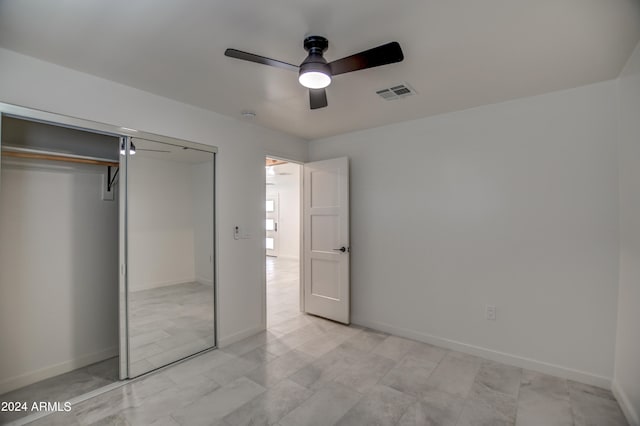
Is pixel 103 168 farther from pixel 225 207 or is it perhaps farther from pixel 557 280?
pixel 557 280

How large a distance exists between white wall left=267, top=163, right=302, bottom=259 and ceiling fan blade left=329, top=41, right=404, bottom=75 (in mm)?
7074

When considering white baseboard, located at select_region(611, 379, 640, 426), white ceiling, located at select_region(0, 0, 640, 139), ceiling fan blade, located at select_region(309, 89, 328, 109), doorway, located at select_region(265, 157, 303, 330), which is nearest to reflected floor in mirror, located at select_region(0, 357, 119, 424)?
white ceiling, located at select_region(0, 0, 640, 139)

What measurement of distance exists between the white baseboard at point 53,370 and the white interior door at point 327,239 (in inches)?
93.4

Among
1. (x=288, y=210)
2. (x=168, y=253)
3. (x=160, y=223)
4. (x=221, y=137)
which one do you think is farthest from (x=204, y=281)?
(x=288, y=210)

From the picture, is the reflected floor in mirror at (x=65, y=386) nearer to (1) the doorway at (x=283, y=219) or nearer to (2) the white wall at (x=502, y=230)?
(2) the white wall at (x=502, y=230)

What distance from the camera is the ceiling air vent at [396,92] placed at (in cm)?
251

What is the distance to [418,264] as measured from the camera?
339 centimetres

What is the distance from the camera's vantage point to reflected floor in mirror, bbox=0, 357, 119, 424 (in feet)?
7.43

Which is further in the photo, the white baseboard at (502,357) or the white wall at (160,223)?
the white wall at (160,223)

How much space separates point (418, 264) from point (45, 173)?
12.5 ft

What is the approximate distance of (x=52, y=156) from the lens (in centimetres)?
258

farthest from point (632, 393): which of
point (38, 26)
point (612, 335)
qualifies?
point (38, 26)

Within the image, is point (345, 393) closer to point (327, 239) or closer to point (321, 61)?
point (327, 239)

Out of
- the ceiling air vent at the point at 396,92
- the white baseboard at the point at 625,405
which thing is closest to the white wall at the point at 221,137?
the ceiling air vent at the point at 396,92
